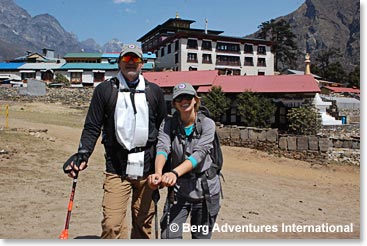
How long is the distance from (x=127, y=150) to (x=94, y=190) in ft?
12.1

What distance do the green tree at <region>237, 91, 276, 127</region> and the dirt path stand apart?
3105mm

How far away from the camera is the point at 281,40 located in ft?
146

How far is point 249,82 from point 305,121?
3.57m

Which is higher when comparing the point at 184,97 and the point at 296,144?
the point at 184,97

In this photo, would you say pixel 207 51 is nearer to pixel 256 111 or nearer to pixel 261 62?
pixel 261 62

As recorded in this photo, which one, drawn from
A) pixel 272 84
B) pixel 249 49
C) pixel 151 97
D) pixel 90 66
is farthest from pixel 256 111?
pixel 90 66

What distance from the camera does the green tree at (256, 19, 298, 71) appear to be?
42188 millimetres

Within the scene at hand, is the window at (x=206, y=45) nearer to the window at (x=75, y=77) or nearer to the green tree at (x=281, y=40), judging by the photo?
the green tree at (x=281, y=40)

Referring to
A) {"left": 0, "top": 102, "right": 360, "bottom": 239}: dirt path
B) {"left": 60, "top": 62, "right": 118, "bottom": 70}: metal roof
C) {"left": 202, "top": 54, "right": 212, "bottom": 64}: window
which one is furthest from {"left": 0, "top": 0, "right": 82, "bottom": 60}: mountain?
{"left": 202, "top": 54, "right": 212, "bottom": 64}: window

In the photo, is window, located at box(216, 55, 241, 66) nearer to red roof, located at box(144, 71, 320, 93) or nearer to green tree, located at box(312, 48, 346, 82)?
green tree, located at box(312, 48, 346, 82)

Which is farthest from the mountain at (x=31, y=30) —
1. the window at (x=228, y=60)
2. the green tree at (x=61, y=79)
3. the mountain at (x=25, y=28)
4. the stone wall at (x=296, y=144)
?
the window at (x=228, y=60)

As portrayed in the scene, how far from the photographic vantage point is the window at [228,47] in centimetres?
3602

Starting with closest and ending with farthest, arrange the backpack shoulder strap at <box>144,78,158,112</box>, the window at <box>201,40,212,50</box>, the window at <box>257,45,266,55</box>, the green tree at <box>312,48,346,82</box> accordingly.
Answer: the backpack shoulder strap at <box>144,78,158,112</box>
the window at <box>201,40,212,50</box>
the window at <box>257,45,266,55</box>
the green tree at <box>312,48,346,82</box>

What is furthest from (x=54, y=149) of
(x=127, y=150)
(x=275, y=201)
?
(x=127, y=150)
